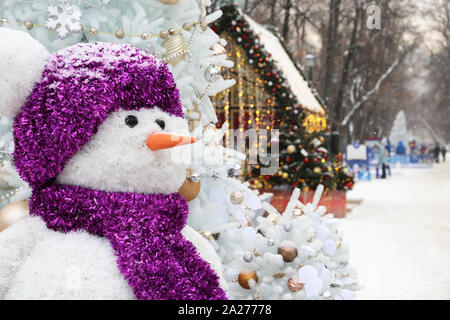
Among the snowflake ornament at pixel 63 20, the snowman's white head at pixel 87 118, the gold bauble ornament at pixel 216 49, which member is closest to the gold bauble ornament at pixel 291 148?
the gold bauble ornament at pixel 216 49

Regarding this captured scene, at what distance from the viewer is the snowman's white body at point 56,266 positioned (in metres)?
1.20

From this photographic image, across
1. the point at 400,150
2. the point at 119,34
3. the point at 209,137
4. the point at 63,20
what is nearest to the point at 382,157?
the point at 400,150

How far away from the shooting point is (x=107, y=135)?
1.34 metres

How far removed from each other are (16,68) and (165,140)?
0.50 meters

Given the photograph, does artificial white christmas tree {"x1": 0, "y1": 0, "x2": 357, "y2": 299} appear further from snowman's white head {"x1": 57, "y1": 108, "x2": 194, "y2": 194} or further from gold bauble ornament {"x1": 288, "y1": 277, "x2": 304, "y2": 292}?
snowman's white head {"x1": 57, "y1": 108, "x2": 194, "y2": 194}

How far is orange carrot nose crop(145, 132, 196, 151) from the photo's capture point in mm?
1296

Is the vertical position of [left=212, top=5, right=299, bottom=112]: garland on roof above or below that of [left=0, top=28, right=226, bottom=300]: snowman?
above

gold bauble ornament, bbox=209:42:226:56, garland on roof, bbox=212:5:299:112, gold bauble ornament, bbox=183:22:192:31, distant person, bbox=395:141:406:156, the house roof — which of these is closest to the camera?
gold bauble ornament, bbox=183:22:192:31

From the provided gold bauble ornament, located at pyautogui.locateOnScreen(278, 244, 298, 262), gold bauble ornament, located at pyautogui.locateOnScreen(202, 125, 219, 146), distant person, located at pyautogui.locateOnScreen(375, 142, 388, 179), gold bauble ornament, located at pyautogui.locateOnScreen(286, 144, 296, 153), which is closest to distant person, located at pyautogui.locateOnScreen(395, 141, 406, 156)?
distant person, located at pyautogui.locateOnScreen(375, 142, 388, 179)

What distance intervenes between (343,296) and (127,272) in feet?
3.63

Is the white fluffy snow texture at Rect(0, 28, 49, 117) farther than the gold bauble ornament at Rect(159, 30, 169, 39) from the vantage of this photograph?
No

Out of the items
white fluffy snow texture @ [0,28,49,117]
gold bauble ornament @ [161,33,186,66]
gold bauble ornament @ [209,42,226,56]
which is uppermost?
gold bauble ornament @ [209,42,226,56]

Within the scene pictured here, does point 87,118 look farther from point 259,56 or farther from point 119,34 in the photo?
point 259,56

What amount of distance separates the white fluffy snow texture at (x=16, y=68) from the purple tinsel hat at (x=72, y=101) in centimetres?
2
